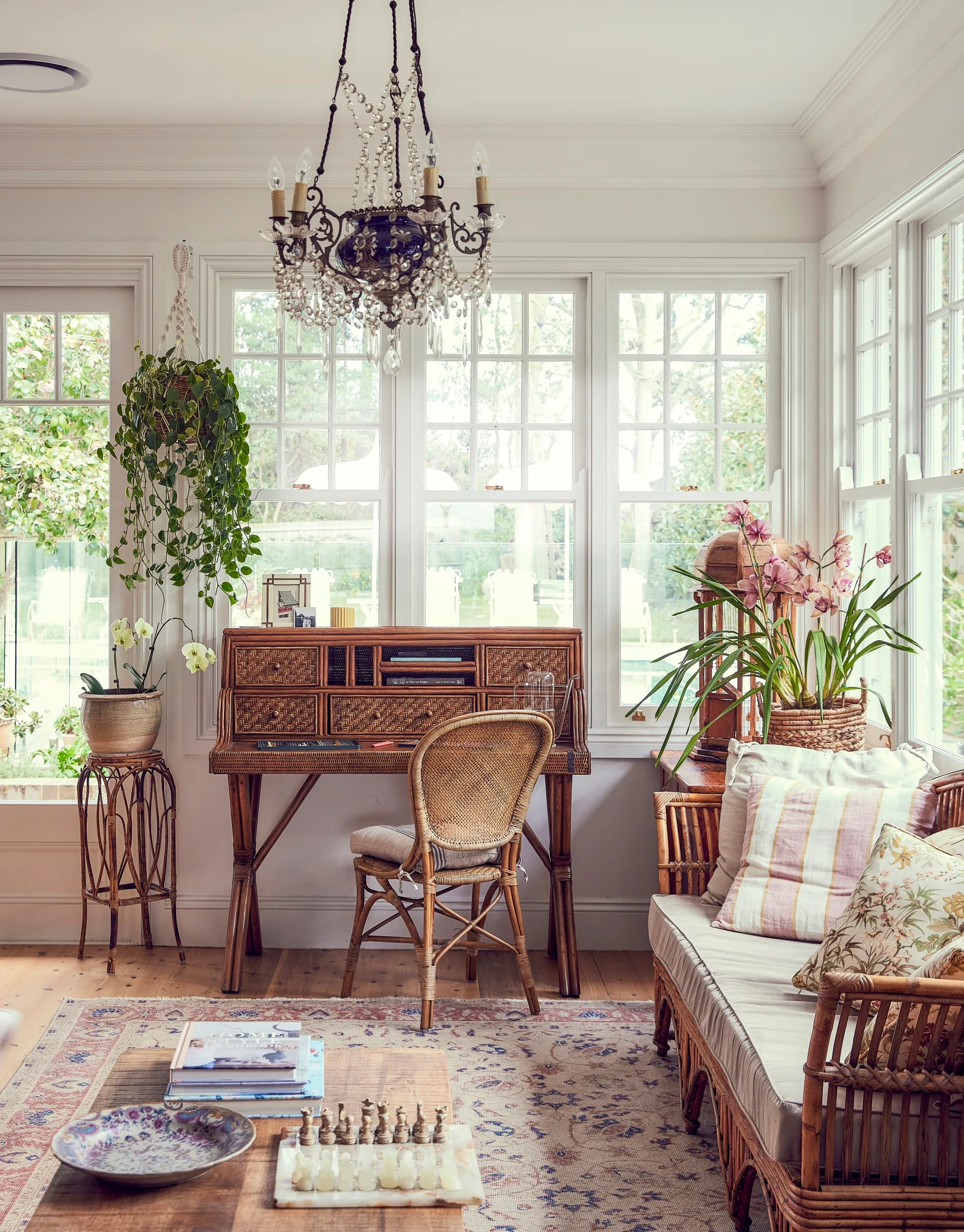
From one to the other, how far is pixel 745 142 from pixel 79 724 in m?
3.30

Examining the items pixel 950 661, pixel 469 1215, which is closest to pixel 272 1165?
pixel 469 1215

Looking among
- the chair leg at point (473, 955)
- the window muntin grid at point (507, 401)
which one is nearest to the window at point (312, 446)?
the window muntin grid at point (507, 401)

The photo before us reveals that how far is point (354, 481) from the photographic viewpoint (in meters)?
4.10

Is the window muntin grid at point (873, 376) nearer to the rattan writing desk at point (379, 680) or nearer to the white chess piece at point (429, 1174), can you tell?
the rattan writing desk at point (379, 680)

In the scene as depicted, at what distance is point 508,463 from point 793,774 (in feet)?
5.72

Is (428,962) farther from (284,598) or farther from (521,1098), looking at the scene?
(284,598)

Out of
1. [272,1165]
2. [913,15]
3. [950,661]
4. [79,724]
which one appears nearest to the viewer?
[272,1165]

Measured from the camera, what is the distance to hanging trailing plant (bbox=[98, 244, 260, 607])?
3.82m

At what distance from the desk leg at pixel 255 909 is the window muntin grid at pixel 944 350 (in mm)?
2413

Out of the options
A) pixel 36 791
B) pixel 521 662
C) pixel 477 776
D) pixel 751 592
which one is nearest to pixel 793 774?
pixel 751 592

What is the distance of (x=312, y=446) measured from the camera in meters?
4.10

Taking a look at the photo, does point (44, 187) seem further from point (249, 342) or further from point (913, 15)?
point (913, 15)

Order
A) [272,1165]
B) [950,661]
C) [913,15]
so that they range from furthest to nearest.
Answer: [950,661]
[913,15]
[272,1165]

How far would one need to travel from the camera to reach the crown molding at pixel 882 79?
Result: 2.88 m
